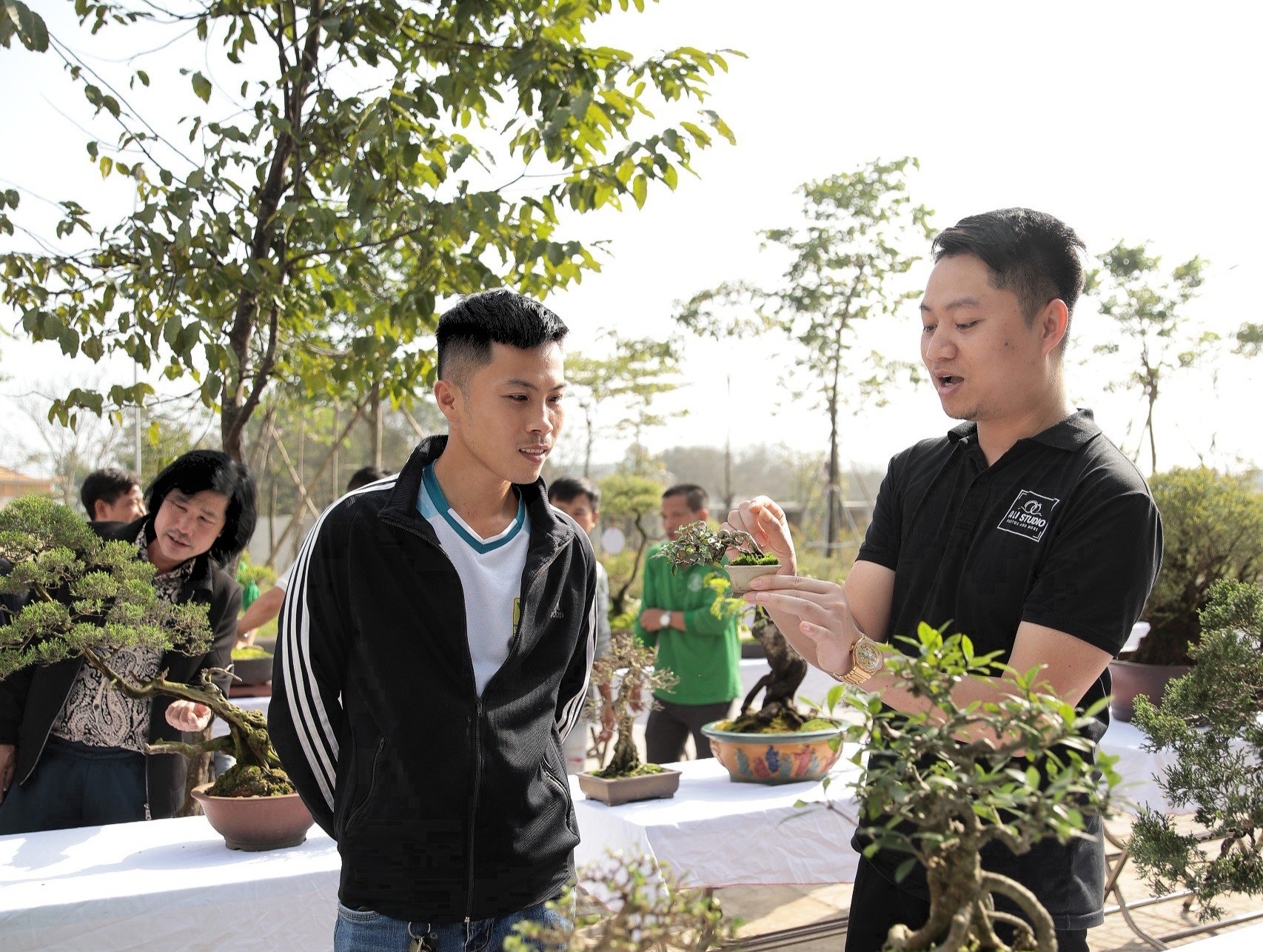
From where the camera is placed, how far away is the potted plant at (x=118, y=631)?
2289mm

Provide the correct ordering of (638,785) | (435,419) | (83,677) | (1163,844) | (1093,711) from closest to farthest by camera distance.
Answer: (1093,711), (1163,844), (83,677), (638,785), (435,419)

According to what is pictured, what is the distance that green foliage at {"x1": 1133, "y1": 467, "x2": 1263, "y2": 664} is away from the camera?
3538mm

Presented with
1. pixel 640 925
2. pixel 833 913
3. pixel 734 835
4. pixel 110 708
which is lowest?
pixel 833 913

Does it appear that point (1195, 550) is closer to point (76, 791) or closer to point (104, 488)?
point (76, 791)

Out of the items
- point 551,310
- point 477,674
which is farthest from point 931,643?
point 551,310

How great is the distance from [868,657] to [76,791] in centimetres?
218

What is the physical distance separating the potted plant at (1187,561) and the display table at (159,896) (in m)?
2.60

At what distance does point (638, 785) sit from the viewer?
2.98 m

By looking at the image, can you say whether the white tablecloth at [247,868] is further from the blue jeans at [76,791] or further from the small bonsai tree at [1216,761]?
the small bonsai tree at [1216,761]

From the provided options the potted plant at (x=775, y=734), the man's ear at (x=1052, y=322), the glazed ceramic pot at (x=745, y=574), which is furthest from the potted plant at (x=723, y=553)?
the potted plant at (x=775, y=734)

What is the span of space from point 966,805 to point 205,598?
236cm

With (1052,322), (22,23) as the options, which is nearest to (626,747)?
(1052,322)

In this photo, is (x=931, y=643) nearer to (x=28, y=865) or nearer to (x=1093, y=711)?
(x=1093, y=711)

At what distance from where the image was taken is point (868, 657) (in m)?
1.40
